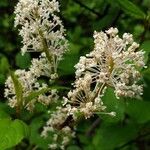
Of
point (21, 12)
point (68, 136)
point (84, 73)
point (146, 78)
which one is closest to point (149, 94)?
point (146, 78)

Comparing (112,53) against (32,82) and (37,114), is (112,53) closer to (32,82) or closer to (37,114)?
(32,82)

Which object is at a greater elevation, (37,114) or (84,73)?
(37,114)

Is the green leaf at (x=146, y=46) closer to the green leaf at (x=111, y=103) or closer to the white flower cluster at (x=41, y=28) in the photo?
the green leaf at (x=111, y=103)

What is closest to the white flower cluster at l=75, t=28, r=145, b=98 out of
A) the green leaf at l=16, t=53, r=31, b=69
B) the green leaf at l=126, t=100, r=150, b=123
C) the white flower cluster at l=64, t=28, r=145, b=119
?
the white flower cluster at l=64, t=28, r=145, b=119

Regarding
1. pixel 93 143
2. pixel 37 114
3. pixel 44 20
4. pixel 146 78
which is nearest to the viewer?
pixel 44 20

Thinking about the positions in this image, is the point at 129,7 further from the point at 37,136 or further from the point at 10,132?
the point at 37,136

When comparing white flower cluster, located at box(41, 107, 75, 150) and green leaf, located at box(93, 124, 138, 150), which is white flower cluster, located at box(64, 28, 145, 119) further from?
green leaf, located at box(93, 124, 138, 150)

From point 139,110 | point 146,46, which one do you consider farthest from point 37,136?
point 146,46

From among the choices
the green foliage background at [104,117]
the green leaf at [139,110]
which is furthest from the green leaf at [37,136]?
the green leaf at [139,110]
